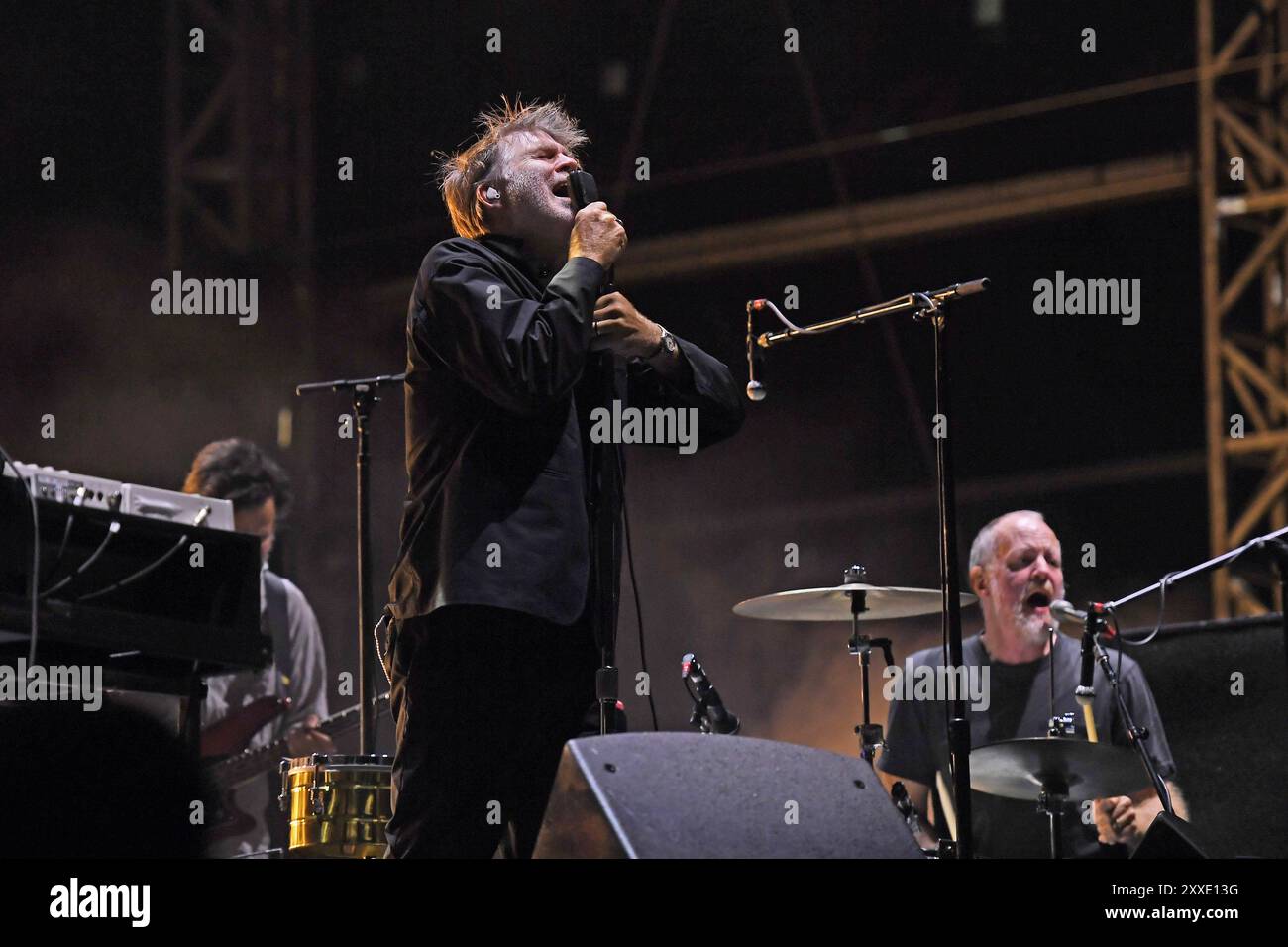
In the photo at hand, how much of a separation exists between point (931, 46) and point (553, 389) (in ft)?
14.7

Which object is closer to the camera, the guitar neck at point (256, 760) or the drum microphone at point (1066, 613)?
the drum microphone at point (1066, 613)

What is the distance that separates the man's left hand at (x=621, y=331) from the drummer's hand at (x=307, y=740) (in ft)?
9.17

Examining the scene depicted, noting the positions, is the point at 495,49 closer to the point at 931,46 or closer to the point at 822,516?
the point at 931,46

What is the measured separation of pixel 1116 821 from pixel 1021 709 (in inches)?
20.4

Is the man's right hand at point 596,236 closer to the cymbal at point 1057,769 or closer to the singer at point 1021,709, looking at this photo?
the cymbal at point 1057,769

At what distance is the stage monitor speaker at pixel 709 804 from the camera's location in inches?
74.4

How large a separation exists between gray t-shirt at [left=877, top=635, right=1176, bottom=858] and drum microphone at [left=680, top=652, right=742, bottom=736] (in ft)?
3.85

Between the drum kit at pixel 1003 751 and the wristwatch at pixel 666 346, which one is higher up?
the wristwatch at pixel 666 346

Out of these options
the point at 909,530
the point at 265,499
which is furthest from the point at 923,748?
the point at 265,499

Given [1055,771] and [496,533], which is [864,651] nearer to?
[1055,771]

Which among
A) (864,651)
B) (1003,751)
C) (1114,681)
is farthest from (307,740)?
Answer: (1114,681)

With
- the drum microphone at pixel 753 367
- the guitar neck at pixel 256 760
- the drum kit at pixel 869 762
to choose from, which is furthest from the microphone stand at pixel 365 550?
the drum microphone at pixel 753 367

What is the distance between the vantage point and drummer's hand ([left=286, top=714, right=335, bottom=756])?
5.13m

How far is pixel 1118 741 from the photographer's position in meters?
4.51
